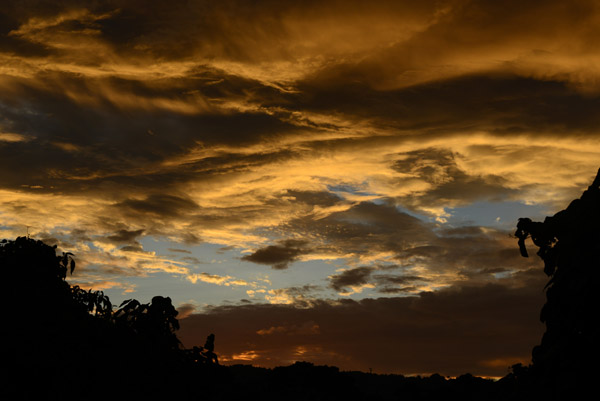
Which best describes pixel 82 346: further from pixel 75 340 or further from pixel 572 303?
pixel 572 303

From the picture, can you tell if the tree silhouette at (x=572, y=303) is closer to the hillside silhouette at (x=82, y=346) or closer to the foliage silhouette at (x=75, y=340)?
the hillside silhouette at (x=82, y=346)

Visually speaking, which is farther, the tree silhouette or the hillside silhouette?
the hillside silhouette

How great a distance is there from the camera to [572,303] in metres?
5.90

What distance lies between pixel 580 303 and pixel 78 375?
36.9 feet

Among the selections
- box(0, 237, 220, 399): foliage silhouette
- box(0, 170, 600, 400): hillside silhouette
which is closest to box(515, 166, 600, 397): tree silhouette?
box(0, 170, 600, 400): hillside silhouette

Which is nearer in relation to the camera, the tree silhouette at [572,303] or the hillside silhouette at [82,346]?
the tree silhouette at [572,303]

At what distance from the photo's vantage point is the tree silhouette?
5.65 m

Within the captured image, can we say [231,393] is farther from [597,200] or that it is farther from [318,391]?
[318,391]

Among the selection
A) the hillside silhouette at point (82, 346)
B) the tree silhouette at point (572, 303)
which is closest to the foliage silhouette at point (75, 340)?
the hillside silhouette at point (82, 346)

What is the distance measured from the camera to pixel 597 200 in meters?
6.28

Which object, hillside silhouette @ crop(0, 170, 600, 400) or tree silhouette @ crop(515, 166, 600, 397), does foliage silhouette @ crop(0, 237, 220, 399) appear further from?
tree silhouette @ crop(515, 166, 600, 397)

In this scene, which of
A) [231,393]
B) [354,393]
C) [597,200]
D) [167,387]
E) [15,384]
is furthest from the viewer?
[354,393]

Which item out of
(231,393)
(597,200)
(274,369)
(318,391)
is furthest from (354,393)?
(597,200)

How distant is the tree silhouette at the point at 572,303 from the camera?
5648mm
